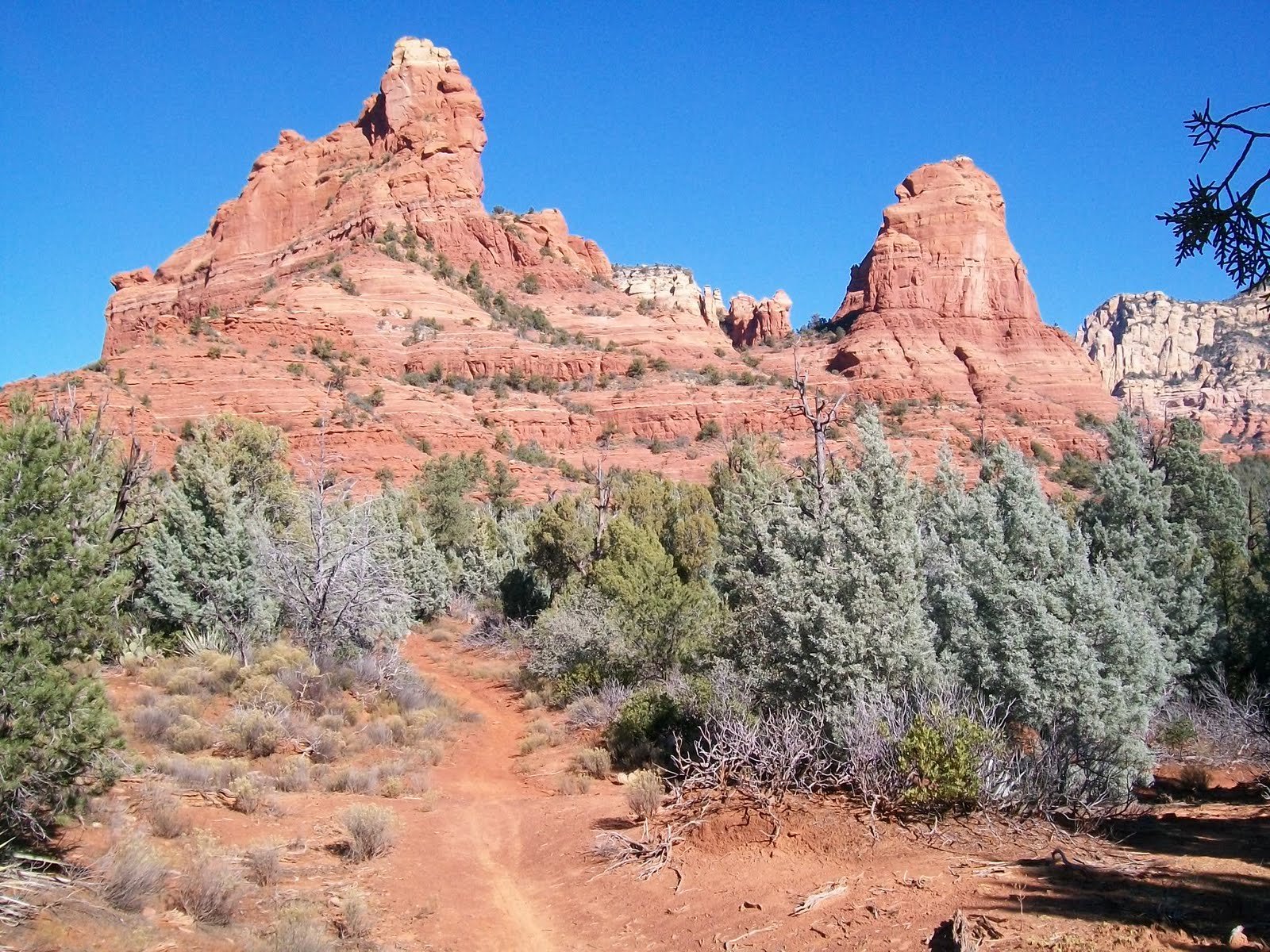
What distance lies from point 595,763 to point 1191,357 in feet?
492

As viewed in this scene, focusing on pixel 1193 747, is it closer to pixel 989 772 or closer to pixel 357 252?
pixel 989 772

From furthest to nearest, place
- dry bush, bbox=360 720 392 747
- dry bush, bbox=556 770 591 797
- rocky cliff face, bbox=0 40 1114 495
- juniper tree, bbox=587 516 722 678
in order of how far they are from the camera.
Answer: rocky cliff face, bbox=0 40 1114 495 < juniper tree, bbox=587 516 722 678 < dry bush, bbox=360 720 392 747 < dry bush, bbox=556 770 591 797

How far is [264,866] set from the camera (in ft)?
24.4

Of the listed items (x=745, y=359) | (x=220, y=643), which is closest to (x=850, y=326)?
(x=745, y=359)

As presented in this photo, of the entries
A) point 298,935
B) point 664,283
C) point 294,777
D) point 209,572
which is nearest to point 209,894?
point 298,935

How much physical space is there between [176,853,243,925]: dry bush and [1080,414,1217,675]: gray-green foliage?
12.0 meters

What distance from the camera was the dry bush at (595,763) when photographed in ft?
39.8

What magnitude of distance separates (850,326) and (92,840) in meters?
81.6

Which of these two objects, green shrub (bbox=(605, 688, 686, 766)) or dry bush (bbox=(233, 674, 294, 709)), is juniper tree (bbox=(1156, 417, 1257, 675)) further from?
dry bush (bbox=(233, 674, 294, 709))

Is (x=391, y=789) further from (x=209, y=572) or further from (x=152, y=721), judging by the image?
(x=209, y=572)

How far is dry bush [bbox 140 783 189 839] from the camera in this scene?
7938mm

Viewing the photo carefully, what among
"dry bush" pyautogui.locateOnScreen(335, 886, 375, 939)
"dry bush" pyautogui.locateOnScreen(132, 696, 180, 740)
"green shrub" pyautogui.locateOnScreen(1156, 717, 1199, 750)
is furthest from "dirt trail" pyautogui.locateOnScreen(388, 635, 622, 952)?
"green shrub" pyautogui.locateOnScreen(1156, 717, 1199, 750)

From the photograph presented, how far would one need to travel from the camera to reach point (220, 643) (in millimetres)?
16203

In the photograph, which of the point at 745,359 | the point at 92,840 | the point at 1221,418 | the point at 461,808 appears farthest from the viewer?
the point at 1221,418
